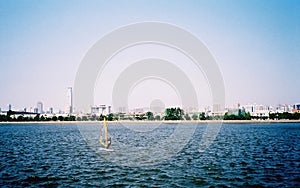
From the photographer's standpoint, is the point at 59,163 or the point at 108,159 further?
the point at 108,159

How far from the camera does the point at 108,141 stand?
4684 cm

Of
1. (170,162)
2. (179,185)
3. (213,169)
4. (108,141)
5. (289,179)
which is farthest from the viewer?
(108,141)

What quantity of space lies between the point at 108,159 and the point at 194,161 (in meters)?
8.70

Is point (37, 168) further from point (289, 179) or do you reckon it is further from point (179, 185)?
point (289, 179)

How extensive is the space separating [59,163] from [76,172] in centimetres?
559

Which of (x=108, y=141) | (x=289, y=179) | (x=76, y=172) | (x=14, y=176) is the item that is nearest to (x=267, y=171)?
(x=289, y=179)

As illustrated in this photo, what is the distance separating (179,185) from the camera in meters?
21.4

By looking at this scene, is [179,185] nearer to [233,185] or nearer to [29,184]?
[233,185]

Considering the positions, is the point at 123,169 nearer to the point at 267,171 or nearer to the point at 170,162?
the point at 170,162

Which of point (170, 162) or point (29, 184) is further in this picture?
point (170, 162)

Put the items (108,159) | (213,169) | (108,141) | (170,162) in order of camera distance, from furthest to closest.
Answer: (108,141)
(108,159)
(170,162)
(213,169)

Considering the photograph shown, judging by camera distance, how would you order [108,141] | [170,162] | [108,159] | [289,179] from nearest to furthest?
[289,179], [170,162], [108,159], [108,141]

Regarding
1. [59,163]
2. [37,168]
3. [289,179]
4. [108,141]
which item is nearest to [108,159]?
[59,163]

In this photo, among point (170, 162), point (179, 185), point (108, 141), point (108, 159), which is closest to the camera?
point (179, 185)
